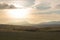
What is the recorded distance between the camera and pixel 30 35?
96 cm

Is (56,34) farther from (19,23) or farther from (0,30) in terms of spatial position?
(0,30)

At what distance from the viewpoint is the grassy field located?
3.12 ft

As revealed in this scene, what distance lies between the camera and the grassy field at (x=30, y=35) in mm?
950

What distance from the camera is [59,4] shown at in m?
1.11

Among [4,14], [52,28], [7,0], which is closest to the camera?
[52,28]

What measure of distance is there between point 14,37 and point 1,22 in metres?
0.13

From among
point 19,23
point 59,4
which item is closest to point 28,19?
point 19,23

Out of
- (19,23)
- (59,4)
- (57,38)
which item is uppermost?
(59,4)

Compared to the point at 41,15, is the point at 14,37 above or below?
below

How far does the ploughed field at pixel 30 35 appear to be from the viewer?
3.12 feet

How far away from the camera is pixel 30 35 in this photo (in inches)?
37.9

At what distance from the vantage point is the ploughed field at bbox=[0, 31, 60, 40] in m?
0.95

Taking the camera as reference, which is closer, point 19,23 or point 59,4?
point 19,23

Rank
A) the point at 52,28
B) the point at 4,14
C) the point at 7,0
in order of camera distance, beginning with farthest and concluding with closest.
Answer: the point at 7,0 → the point at 4,14 → the point at 52,28
